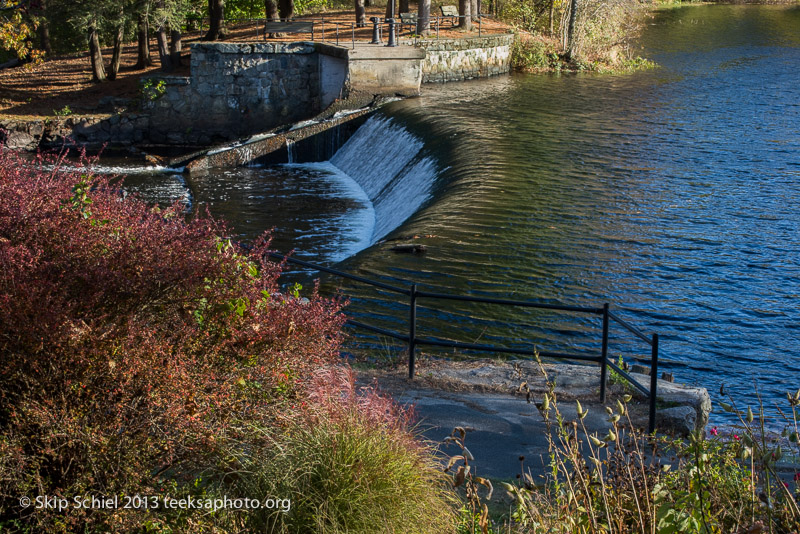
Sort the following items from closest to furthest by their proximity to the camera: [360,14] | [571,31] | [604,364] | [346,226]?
1. [604,364]
2. [346,226]
3. [571,31]
4. [360,14]

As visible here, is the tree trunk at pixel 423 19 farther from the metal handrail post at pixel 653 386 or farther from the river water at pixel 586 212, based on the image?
the metal handrail post at pixel 653 386

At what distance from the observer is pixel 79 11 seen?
89.6 feet

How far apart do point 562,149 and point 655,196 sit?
3.71 m

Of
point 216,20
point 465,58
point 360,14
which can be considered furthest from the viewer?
point 360,14

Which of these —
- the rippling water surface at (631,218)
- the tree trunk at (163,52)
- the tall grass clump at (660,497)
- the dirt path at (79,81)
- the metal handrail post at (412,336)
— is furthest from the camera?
the tree trunk at (163,52)

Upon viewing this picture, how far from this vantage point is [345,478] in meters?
4.36

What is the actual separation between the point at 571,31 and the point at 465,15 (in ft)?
15.0

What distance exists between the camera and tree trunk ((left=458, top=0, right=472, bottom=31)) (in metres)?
33.0

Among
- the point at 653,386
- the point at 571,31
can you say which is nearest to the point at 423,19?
the point at 571,31

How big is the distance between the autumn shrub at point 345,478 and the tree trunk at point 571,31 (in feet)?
100

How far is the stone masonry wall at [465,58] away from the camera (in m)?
29.1

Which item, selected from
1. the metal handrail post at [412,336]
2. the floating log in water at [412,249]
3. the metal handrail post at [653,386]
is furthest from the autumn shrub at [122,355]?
the floating log in water at [412,249]

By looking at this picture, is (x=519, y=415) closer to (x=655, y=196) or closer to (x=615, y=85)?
(x=655, y=196)

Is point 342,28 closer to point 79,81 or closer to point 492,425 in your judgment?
point 79,81
